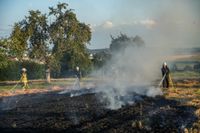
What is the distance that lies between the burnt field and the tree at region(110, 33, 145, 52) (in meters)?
40.8

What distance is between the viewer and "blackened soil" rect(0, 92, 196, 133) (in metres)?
20.1

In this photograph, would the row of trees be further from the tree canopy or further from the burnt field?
the burnt field

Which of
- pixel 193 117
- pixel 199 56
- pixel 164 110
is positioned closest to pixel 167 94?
pixel 164 110

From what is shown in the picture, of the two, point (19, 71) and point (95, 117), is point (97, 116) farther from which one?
point (19, 71)

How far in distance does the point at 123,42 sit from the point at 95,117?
165ft

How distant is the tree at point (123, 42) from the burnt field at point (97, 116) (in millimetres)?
40817

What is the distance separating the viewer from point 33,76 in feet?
224

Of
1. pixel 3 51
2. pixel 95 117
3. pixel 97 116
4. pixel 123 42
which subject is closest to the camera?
pixel 95 117

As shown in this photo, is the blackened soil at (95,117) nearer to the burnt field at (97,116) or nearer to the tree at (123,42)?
the burnt field at (97,116)

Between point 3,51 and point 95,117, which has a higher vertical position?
point 3,51

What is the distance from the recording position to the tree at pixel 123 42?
236 feet

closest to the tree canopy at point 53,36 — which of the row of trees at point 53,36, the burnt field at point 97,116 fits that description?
the row of trees at point 53,36

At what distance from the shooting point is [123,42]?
240 feet

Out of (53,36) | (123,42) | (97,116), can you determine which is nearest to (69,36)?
(53,36)
